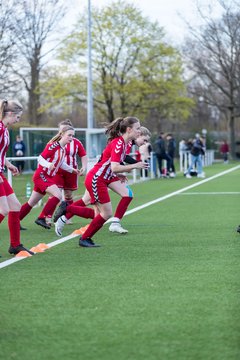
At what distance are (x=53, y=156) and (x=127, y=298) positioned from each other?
6074 millimetres

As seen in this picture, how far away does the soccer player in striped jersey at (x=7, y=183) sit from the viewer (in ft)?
29.9

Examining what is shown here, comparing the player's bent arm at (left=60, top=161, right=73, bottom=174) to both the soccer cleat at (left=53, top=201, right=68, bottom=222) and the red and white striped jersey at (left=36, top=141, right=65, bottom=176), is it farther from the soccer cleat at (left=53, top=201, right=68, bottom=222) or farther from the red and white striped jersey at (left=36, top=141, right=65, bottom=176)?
the soccer cleat at (left=53, top=201, right=68, bottom=222)

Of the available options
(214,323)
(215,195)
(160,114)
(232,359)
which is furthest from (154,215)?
(160,114)

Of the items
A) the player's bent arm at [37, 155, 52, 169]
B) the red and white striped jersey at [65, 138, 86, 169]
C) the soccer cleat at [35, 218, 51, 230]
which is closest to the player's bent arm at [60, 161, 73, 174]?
the red and white striped jersey at [65, 138, 86, 169]

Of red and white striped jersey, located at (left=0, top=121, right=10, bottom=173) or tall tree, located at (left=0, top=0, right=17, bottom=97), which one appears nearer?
red and white striped jersey, located at (left=0, top=121, right=10, bottom=173)

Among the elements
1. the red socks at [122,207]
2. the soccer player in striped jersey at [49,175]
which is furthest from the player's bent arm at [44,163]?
the red socks at [122,207]

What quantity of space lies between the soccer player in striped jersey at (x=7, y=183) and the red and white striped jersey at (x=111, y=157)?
122 cm

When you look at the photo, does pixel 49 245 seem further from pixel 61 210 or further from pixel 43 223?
pixel 43 223

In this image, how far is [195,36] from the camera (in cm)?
6006

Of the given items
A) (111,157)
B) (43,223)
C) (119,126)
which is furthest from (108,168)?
(43,223)

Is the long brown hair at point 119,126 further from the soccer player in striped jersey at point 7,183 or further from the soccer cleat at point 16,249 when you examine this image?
the soccer cleat at point 16,249

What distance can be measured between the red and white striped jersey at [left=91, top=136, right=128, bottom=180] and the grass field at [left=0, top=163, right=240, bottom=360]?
38.3 inches

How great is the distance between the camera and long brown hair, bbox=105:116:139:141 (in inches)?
396

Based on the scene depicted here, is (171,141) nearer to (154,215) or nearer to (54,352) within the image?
(154,215)
